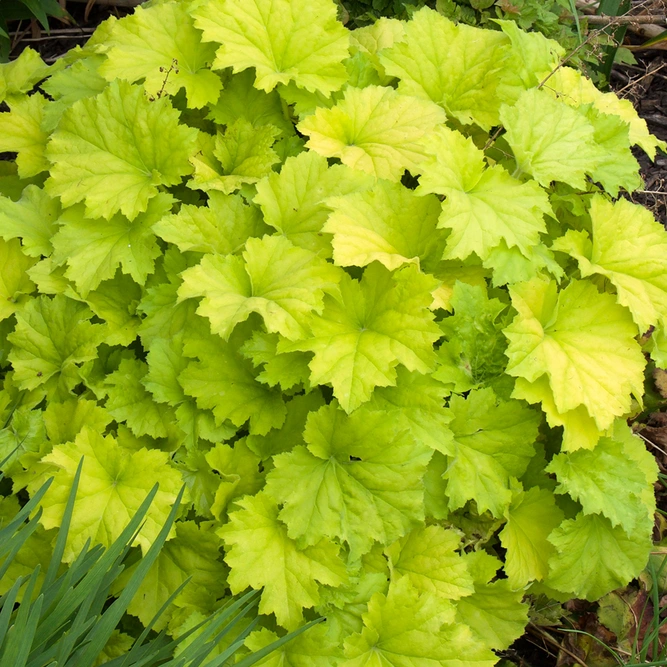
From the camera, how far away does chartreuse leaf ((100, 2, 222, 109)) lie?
218 centimetres

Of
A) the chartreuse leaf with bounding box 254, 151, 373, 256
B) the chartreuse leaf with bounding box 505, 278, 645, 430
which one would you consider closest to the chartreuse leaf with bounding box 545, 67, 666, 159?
the chartreuse leaf with bounding box 505, 278, 645, 430

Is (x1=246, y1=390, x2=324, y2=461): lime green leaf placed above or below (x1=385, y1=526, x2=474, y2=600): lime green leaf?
above

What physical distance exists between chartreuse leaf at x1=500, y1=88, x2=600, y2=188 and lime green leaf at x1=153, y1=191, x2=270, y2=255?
83cm

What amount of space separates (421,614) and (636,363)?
94 centimetres

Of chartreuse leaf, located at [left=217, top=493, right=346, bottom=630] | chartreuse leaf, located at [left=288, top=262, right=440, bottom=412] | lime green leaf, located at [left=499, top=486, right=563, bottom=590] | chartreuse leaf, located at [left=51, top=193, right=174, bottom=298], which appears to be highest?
chartreuse leaf, located at [left=51, top=193, right=174, bottom=298]

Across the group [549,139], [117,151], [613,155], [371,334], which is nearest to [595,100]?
[613,155]

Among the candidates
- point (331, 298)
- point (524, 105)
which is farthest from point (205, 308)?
point (524, 105)

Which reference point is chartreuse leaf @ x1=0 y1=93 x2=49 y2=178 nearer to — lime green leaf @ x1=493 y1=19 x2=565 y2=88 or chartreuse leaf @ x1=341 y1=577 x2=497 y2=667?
lime green leaf @ x1=493 y1=19 x2=565 y2=88

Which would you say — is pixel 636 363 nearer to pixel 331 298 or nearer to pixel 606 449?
pixel 606 449

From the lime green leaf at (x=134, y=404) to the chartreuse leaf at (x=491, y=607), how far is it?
1010 millimetres

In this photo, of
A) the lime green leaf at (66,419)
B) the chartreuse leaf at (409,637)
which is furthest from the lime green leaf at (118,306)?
the chartreuse leaf at (409,637)

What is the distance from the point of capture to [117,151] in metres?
2.16

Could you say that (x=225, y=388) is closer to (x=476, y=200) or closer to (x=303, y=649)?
(x=303, y=649)

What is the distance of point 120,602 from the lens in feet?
4.82
